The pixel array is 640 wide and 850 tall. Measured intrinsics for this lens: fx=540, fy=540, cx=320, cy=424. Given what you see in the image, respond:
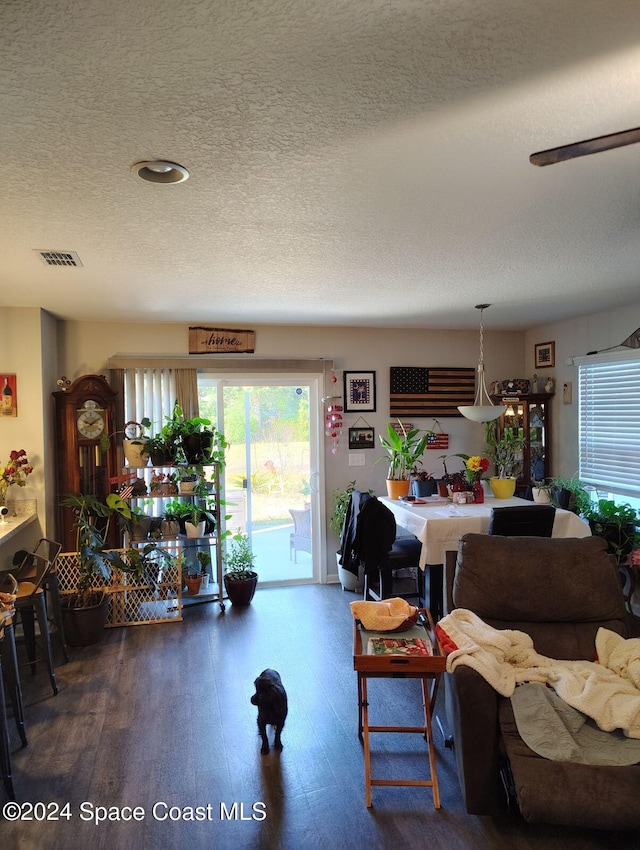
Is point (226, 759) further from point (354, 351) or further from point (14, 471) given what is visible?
point (354, 351)

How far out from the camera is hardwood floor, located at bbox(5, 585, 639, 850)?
208 cm

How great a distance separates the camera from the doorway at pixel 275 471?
5148 mm

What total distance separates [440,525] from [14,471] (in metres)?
3.04

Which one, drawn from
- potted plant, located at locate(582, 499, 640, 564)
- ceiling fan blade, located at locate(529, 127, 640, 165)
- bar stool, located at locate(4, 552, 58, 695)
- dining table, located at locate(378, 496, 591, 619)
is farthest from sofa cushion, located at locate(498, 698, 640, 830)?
bar stool, located at locate(4, 552, 58, 695)

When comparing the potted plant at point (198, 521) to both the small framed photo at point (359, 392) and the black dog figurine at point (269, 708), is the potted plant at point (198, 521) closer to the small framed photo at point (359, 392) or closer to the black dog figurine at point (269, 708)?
the small framed photo at point (359, 392)

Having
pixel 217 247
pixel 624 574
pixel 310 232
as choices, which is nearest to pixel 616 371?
pixel 624 574

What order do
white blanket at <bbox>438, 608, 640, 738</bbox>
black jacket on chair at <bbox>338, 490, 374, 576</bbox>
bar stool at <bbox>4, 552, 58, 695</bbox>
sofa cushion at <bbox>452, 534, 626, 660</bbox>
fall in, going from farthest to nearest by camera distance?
black jacket on chair at <bbox>338, 490, 374, 576</bbox>, bar stool at <bbox>4, 552, 58, 695</bbox>, sofa cushion at <bbox>452, 534, 626, 660</bbox>, white blanket at <bbox>438, 608, 640, 738</bbox>

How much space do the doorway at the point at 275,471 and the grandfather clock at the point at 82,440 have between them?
→ 3.38 ft

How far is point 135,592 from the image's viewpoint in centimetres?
442

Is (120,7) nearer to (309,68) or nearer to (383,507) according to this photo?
(309,68)

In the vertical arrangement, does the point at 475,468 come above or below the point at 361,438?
below

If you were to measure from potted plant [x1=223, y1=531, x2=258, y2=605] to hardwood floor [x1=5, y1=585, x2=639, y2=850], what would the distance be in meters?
0.72

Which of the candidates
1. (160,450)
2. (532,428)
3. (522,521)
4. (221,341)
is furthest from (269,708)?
(532,428)

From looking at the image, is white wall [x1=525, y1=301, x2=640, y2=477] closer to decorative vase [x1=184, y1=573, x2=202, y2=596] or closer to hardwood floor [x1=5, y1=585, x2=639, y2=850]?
hardwood floor [x1=5, y1=585, x2=639, y2=850]
